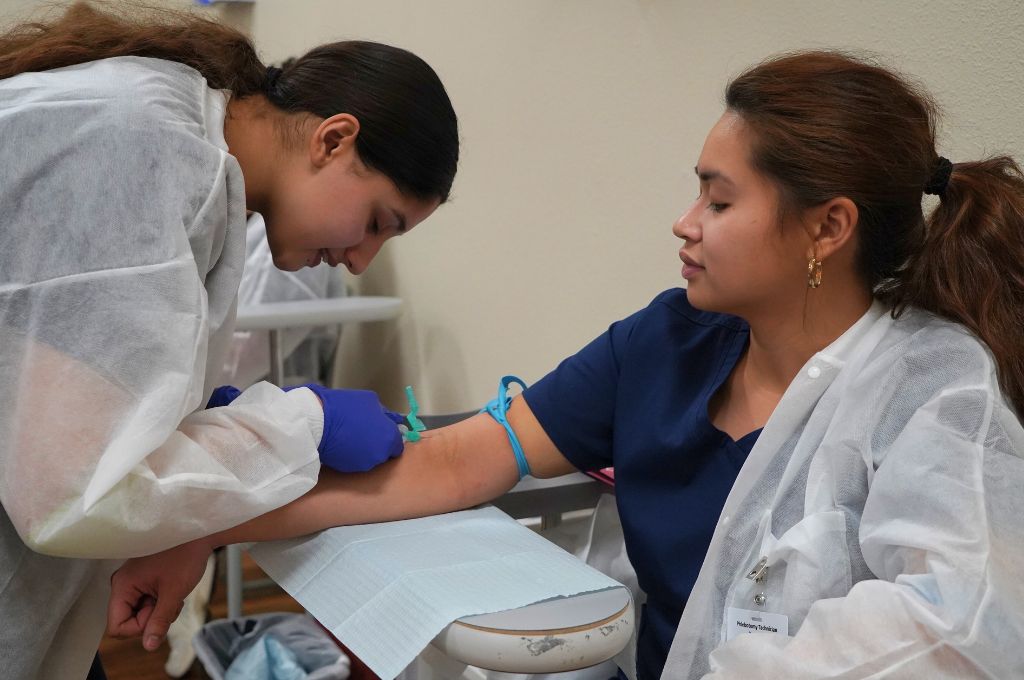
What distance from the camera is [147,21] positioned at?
126 cm

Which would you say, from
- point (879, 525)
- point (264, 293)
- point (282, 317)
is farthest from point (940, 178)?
point (264, 293)

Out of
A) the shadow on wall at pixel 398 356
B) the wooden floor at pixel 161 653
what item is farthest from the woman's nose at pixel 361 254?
the shadow on wall at pixel 398 356

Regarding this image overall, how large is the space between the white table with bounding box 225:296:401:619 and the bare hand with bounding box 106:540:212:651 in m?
1.28

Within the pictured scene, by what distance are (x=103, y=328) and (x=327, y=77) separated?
47 centimetres

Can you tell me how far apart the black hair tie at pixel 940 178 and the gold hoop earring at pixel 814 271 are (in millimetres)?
155

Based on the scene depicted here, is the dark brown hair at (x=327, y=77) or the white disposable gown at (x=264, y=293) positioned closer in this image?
the dark brown hair at (x=327, y=77)

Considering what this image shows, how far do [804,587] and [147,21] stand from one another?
3.34 feet

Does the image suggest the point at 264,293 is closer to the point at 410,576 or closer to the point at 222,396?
the point at 222,396

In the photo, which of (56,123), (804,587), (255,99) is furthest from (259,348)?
(804,587)

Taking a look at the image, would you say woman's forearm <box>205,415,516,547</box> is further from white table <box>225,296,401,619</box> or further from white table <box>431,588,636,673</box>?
white table <box>225,296,401,619</box>

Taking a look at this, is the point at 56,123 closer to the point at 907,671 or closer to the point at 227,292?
the point at 227,292

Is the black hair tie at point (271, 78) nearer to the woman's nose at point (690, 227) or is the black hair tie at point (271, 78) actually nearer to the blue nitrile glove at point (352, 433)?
the blue nitrile glove at point (352, 433)

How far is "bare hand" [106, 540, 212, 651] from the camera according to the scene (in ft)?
3.72

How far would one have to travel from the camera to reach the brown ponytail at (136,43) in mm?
→ 1132
